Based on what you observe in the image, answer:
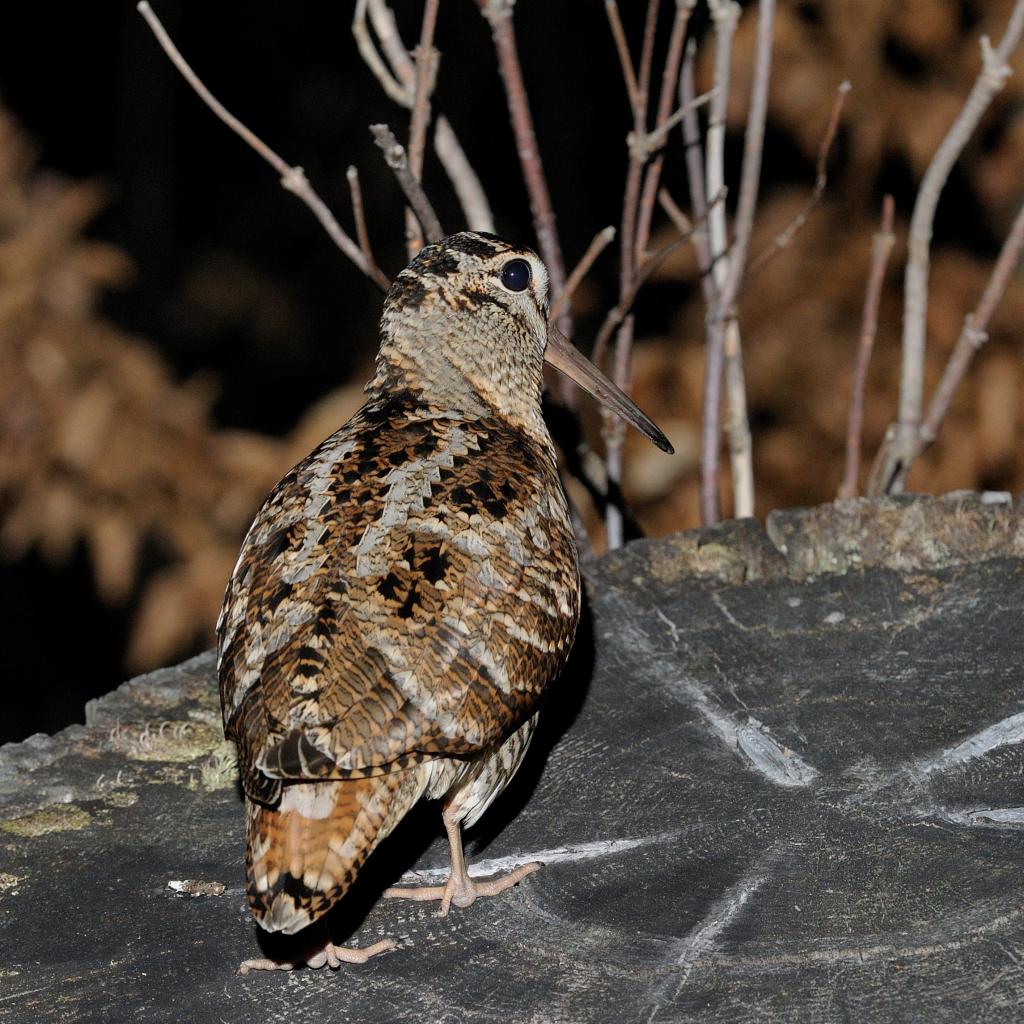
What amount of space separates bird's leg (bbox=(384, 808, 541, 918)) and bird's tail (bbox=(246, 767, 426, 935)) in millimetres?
242

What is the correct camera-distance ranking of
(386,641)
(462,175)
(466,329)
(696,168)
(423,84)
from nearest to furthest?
1. (386,641)
2. (466,329)
3. (423,84)
4. (462,175)
5. (696,168)

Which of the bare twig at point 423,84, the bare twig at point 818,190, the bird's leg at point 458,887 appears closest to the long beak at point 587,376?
the bare twig at point 423,84

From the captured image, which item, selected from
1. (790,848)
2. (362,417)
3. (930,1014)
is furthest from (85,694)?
(930,1014)

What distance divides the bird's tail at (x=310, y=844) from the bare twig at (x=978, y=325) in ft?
9.92

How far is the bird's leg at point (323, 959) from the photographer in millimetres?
2969

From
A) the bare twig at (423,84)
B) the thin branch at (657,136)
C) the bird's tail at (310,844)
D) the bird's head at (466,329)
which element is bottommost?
the bird's tail at (310,844)

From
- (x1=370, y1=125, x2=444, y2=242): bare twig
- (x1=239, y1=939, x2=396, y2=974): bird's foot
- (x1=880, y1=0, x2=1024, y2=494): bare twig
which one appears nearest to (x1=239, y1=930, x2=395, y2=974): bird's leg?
(x1=239, y1=939, x2=396, y2=974): bird's foot

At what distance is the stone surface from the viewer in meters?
2.85

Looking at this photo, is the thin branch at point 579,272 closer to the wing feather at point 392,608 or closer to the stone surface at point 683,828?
the stone surface at point 683,828

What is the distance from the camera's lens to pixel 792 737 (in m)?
3.61

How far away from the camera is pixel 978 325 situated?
5.29 metres

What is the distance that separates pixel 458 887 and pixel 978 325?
300 cm

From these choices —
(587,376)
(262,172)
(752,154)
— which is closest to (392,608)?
(587,376)

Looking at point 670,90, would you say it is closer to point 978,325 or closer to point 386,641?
point 978,325
